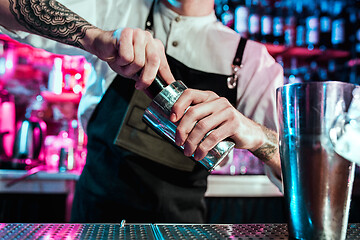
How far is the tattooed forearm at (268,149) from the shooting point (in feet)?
2.82

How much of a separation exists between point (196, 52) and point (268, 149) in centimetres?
54

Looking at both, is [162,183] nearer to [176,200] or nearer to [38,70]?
[176,200]

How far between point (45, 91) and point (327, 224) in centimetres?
278

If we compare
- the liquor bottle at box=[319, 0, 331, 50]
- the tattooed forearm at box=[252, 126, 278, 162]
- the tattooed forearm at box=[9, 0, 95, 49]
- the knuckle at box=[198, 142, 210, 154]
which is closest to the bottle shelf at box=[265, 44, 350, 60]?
the liquor bottle at box=[319, 0, 331, 50]

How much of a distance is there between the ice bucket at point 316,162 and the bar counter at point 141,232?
81mm

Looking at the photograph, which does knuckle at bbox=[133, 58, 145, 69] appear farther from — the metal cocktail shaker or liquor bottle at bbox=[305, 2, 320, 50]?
liquor bottle at bbox=[305, 2, 320, 50]

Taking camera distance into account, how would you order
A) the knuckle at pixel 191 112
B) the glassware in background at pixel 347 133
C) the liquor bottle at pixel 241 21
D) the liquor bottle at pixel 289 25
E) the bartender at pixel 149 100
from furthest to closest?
the liquor bottle at pixel 289 25, the liquor bottle at pixel 241 21, the bartender at pixel 149 100, the knuckle at pixel 191 112, the glassware in background at pixel 347 133

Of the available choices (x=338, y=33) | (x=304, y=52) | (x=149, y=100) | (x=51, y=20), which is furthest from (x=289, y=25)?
(x=51, y=20)

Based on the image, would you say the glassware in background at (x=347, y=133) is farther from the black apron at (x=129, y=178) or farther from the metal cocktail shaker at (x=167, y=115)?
the black apron at (x=129, y=178)

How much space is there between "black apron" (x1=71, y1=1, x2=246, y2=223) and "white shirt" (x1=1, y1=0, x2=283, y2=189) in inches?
1.3

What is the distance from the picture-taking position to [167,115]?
2.01 ft

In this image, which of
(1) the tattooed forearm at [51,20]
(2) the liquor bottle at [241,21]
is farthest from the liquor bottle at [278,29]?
(1) the tattooed forearm at [51,20]

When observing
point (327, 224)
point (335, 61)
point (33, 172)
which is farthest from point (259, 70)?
point (335, 61)

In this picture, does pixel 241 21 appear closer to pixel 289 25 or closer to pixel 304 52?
pixel 289 25
